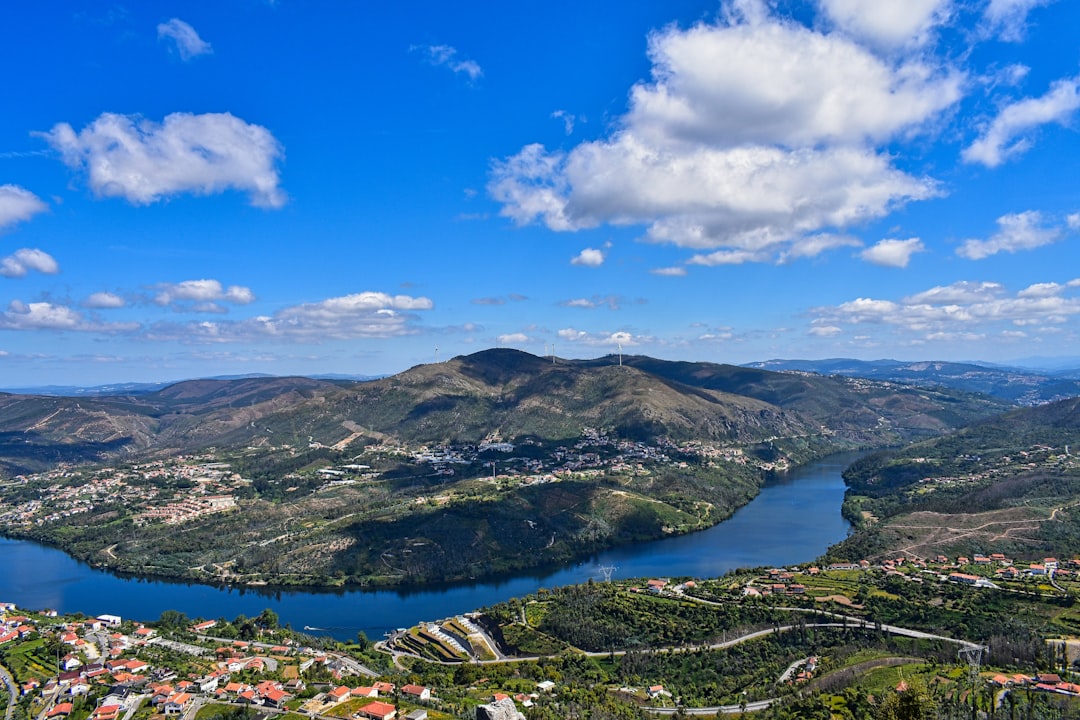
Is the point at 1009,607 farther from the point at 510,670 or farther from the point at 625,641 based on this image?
the point at 510,670

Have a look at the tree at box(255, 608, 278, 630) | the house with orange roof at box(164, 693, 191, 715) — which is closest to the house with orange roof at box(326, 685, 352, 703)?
the house with orange roof at box(164, 693, 191, 715)

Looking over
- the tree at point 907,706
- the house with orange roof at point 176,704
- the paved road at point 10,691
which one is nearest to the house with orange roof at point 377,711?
the house with orange roof at point 176,704

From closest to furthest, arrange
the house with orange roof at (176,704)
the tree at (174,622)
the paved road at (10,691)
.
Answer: the house with orange roof at (176,704) → the paved road at (10,691) → the tree at (174,622)

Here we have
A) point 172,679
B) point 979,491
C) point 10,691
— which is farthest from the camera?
point 979,491

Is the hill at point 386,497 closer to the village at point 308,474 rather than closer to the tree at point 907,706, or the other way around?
the village at point 308,474

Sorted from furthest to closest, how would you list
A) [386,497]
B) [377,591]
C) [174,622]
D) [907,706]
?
1. [386,497]
2. [377,591]
3. [174,622]
4. [907,706]

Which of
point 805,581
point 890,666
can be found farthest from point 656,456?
point 890,666

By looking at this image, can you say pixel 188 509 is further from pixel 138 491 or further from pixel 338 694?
pixel 338 694

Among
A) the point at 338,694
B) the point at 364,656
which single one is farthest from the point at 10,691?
the point at 364,656

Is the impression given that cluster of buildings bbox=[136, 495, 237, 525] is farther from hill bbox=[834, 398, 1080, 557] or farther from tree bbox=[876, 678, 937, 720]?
tree bbox=[876, 678, 937, 720]
